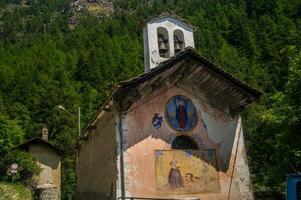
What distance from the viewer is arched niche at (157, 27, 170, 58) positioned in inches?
659

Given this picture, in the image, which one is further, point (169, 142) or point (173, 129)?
point (173, 129)

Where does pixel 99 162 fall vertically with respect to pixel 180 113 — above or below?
below

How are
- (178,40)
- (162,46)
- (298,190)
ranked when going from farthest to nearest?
1. (178,40)
2. (162,46)
3. (298,190)

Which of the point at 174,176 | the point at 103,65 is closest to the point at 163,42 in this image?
the point at 174,176

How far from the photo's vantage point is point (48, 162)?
1356 inches

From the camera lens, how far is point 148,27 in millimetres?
16578

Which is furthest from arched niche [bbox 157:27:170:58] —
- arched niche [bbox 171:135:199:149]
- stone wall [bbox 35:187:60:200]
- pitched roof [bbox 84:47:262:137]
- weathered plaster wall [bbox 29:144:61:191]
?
weathered plaster wall [bbox 29:144:61:191]

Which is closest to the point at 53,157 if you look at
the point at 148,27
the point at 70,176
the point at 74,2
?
the point at 70,176

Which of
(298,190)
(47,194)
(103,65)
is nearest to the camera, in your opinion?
(298,190)

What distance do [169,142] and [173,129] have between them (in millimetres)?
→ 482

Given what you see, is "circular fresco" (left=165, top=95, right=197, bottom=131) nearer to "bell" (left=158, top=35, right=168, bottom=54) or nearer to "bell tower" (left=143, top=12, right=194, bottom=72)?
"bell tower" (left=143, top=12, right=194, bottom=72)

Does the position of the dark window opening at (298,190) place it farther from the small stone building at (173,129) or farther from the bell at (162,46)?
the bell at (162,46)

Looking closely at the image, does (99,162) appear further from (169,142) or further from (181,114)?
(181,114)

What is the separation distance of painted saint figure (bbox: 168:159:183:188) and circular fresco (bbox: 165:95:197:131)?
127 cm
